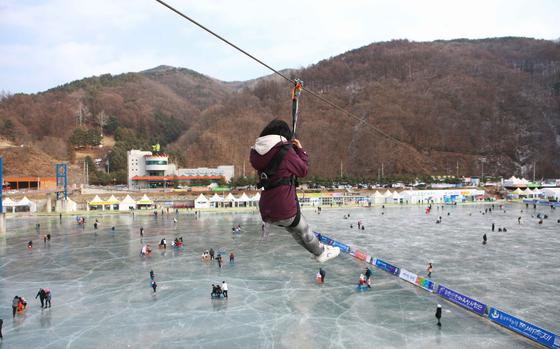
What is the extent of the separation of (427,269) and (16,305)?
20625mm

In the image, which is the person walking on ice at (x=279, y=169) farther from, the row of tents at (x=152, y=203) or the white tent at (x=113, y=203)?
the white tent at (x=113, y=203)

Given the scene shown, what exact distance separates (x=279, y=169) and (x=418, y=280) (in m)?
17.2

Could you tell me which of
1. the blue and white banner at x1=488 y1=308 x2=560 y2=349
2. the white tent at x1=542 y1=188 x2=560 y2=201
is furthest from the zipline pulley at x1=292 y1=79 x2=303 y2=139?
the white tent at x1=542 y1=188 x2=560 y2=201

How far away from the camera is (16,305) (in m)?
16.4

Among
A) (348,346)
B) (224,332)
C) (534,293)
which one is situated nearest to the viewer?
(348,346)

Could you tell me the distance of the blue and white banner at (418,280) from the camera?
1908 centimetres

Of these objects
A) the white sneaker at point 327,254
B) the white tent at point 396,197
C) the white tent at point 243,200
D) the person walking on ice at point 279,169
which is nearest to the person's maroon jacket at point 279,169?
the person walking on ice at point 279,169

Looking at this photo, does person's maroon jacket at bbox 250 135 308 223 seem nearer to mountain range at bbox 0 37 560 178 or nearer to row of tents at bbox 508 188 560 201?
row of tents at bbox 508 188 560 201

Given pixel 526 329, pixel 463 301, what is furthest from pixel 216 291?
pixel 526 329

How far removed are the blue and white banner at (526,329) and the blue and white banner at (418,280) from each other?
148 inches

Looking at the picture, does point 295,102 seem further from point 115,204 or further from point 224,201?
point 115,204

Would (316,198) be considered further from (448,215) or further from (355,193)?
(448,215)

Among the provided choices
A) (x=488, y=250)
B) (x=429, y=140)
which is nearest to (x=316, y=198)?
(x=488, y=250)

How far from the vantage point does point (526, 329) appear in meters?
Result: 13.8
